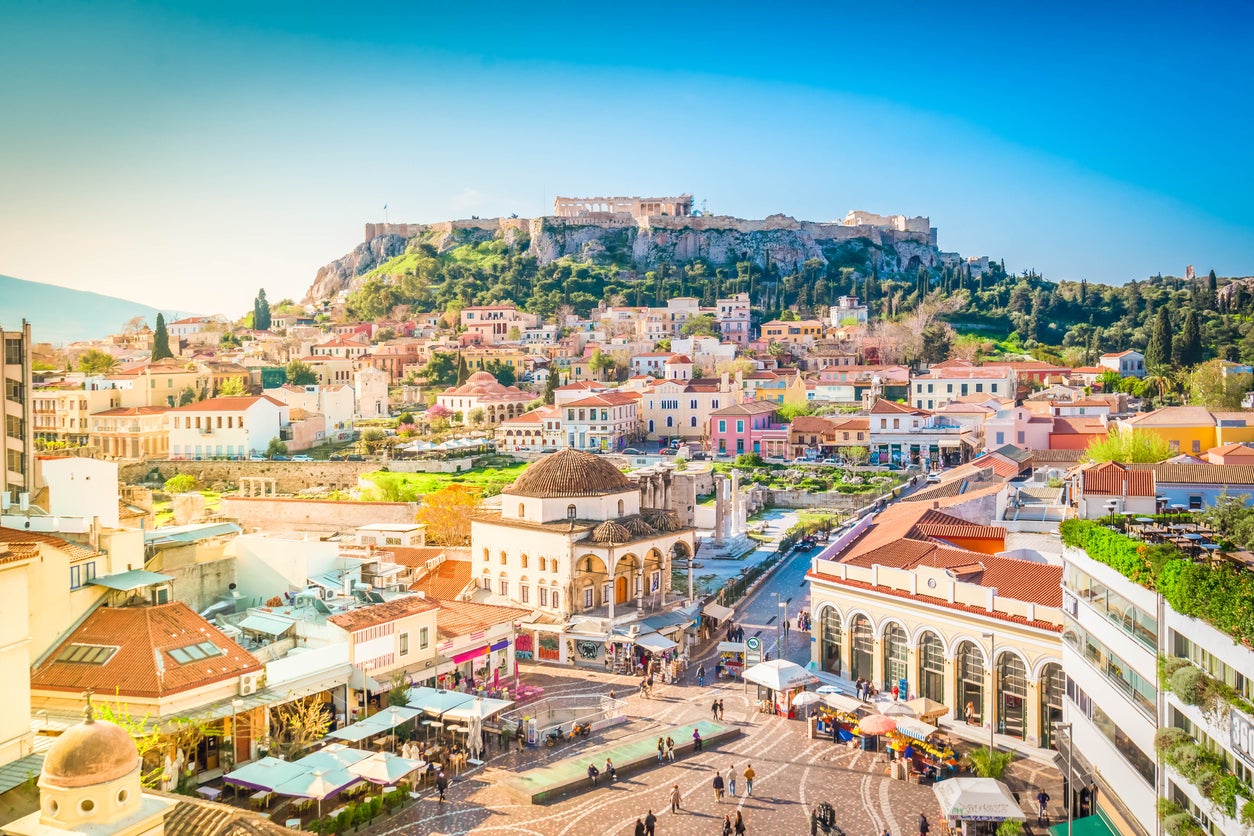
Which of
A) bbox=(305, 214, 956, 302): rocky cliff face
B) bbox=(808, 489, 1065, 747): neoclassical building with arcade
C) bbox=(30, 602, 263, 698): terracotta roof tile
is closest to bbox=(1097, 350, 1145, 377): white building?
bbox=(305, 214, 956, 302): rocky cliff face

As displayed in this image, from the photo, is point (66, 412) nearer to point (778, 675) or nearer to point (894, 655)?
point (778, 675)

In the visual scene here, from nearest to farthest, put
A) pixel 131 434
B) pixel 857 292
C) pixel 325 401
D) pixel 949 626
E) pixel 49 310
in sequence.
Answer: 1. pixel 949 626
2. pixel 49 310
3. pixel 131 434
4. pixel 325 401
5. pixel 857 292

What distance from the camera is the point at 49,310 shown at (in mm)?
36125

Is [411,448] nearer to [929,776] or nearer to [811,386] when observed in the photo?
[811,386]

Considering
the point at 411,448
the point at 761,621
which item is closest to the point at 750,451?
the point at 411,448

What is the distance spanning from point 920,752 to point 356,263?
131 meters

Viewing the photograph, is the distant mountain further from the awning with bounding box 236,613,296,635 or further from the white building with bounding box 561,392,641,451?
the white building with bounding box 561,392,641,451

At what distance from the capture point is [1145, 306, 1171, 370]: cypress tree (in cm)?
7744

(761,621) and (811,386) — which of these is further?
(811,386)

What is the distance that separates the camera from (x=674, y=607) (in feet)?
109

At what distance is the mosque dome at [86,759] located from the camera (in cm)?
1066

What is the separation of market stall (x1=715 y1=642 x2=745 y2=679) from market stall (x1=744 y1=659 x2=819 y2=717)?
8.55ft

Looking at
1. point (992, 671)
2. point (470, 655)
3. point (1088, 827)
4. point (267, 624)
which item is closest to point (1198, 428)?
point (992, 671)

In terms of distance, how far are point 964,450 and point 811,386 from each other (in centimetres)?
1794
